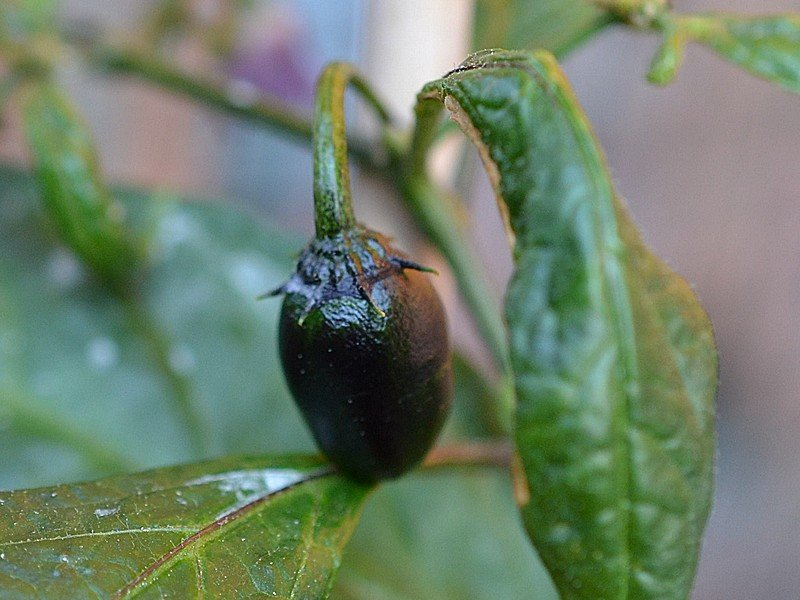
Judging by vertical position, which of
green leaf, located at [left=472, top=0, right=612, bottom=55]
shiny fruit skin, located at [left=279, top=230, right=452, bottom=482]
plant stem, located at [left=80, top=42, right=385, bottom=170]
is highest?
green leaf, located at [left=472, top=0, right=612, bottom=55]

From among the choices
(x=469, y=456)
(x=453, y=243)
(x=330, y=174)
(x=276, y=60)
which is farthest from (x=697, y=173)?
(x=330, y=174)

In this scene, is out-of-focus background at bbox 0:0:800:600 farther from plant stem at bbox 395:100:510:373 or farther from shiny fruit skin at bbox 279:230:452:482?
shiny fruit skin at bbox 279:230:452:482

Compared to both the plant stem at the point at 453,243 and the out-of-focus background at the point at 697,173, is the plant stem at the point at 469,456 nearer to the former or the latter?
the plant stem at the point at 453,243

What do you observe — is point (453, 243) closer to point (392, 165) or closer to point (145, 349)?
point (392, 165)

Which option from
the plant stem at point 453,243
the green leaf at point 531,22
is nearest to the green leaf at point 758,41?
the green leaf at point 531,22

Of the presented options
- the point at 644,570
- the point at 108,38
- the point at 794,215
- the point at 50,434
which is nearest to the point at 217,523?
the point at 644,570

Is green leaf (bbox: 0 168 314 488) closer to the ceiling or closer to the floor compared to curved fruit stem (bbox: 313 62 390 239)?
closer to the floor

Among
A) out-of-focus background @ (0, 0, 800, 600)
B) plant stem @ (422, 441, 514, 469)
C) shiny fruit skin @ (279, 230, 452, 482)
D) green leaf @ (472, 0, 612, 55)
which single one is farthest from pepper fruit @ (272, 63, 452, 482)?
out-of-focus background @ (0, 0, 800, 600)

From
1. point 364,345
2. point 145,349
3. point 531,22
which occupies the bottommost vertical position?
point 145,349
